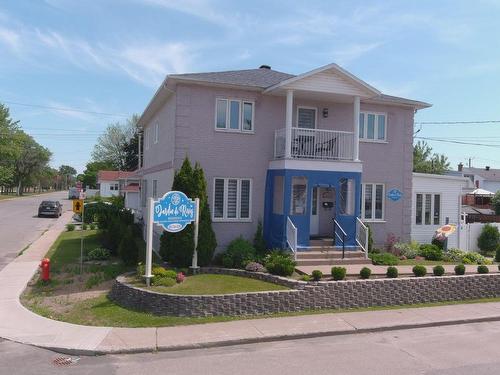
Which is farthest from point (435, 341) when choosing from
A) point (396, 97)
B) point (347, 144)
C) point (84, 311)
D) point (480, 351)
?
point (396, 97)

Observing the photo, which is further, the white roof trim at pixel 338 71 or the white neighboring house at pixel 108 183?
the white neighboring house at pixel 108 183

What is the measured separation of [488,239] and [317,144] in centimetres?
1020

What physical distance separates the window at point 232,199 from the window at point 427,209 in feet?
24.9

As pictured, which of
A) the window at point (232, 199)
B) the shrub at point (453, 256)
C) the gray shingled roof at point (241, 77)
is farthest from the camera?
the shrub at point (453, 256)

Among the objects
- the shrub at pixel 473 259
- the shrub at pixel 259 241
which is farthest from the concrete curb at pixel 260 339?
the shrub at pixel 259 241

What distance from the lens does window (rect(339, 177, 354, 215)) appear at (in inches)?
696

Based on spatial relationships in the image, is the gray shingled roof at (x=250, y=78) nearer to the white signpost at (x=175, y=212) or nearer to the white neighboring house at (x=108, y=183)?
the white signpost at (x=175, y=212)

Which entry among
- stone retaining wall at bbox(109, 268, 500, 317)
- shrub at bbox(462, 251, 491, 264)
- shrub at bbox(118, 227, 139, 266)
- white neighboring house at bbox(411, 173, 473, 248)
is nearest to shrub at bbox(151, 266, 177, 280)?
stone retaining wall at bbox(109, 268, 500, 317)

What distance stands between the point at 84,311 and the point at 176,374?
4.33 meters

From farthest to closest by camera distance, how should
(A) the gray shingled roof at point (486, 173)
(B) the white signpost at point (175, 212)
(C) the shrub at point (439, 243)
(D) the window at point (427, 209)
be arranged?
1. (A) the gray shingled roof at point (486, 173)
2. (D) the window at point (427, 209)
3. (C) the shrub at point (439, 243)
4. (B) the white signpost at point (175, 212)

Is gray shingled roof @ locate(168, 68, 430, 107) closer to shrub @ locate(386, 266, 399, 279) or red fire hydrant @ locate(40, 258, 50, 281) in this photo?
red fire hydrant @ locate(40, 258, 50, 281)

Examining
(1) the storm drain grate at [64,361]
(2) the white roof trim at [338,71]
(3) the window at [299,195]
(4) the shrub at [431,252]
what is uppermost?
(2) the white roof trim at [338,71]

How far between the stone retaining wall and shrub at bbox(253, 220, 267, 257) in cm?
240

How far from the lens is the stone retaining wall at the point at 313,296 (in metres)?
10.7
